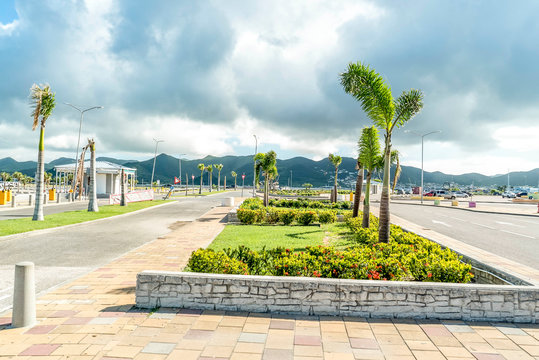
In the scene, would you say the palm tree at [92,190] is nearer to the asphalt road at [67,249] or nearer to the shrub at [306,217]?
the asphalt road at [67,249]

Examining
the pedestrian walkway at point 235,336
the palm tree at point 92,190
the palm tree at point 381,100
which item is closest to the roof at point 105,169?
the palm tree at point 92,190

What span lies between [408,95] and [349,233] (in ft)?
21.1

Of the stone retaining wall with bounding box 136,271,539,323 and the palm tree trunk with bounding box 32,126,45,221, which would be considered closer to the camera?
the stone retaining wall with bounding box 136,271,539,323

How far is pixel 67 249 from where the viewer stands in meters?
10.4

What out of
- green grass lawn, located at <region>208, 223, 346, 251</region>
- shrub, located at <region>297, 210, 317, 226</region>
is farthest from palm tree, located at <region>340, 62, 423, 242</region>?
shrub, located at <region>297, 210, 317, 226</region>

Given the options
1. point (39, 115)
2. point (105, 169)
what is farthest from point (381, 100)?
point (105, 169)

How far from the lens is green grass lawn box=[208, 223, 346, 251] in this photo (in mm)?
10812

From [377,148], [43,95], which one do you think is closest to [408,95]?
[377,148]

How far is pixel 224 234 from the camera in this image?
13.4 m

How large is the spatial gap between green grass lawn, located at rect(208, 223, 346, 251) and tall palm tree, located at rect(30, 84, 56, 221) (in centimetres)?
991

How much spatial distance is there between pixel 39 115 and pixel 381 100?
56.3 feet

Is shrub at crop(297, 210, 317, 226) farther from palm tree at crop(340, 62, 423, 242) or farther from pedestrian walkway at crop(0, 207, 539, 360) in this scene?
pedestrian walkway at crop(0, 207, 539, 360)

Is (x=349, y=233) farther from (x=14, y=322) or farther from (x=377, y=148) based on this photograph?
(x=14, y=322)

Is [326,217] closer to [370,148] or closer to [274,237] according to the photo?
[370,148]
